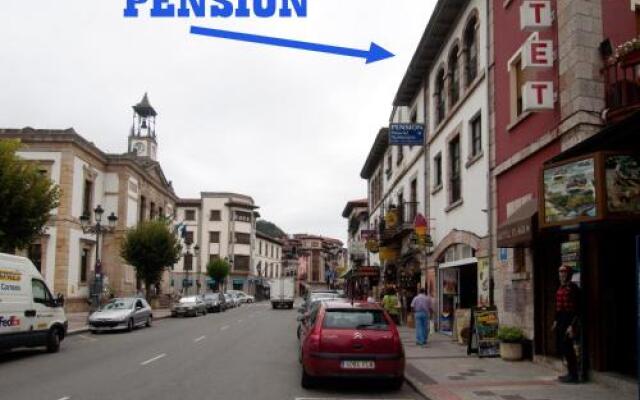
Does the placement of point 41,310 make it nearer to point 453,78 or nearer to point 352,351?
point 352,351

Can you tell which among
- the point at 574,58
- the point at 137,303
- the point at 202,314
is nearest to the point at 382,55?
the point at 574,58

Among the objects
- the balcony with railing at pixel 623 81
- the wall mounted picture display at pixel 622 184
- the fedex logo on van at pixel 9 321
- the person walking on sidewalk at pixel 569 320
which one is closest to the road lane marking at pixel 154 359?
the fedex logo on van at pixel 9 321

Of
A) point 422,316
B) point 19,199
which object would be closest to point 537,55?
point 422,316

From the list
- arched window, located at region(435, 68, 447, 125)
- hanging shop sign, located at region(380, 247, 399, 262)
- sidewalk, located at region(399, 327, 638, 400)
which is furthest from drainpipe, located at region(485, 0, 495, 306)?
hanging shop sign, located at region(380, 247, 399, 262)

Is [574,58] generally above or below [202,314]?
above

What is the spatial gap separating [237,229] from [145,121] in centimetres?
3267

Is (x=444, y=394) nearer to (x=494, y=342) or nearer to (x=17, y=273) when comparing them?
(x=494, y=342)

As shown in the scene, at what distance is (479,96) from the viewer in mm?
17656

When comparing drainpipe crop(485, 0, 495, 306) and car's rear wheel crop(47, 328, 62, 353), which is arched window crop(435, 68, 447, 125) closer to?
drainpipe crop(485, 0, 495, 306)

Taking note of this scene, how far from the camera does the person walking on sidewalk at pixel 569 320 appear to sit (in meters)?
10.6

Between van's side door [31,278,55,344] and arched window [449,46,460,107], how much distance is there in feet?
44.2

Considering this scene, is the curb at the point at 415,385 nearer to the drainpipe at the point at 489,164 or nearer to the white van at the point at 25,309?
the drainpipe at the point at 489,164

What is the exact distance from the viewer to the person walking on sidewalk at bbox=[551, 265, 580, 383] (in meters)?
10.6

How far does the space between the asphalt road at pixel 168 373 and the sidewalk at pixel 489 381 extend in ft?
2.14
